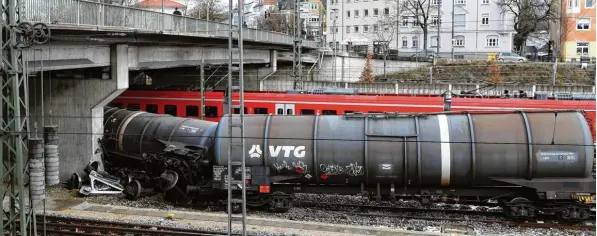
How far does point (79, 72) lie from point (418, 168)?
46.6ft

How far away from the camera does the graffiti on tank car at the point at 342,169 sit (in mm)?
16203

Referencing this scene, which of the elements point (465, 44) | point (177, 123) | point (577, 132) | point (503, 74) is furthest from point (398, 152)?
point (465, 44)

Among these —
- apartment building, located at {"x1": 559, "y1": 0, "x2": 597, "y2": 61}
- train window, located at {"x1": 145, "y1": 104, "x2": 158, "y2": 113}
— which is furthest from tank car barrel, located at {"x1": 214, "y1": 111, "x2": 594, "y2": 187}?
apartment building, located at {"x1": 559, "y1": 0, "x2": 597, "y2": 61}

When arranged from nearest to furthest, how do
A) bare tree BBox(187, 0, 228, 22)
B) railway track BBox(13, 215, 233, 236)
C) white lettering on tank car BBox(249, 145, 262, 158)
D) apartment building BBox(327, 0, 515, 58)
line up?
railway track BBox(13, 215, 233, 236) < white lettering on tank car BBox(249, 145, 262, 158) < apartment building BBox(327, 0, 515, 58) < bare tree BBox(187, 0, 228, 22)

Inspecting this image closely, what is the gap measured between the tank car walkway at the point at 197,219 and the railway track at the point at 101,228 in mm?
598

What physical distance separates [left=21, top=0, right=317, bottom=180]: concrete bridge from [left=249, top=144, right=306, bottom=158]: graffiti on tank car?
5070mm

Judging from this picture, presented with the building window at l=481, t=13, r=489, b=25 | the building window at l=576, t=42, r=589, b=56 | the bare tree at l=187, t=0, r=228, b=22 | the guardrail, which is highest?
the bare tree at l=187, t=0, r=228, b=22

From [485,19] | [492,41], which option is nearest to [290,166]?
[485,19]

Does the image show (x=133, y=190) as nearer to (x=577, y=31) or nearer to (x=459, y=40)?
(x=459, y=40)

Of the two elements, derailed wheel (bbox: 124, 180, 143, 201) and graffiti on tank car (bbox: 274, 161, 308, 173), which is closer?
graffiti on tank car (bbox: 274, 161, 308, 173)

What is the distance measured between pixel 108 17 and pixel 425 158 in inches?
437

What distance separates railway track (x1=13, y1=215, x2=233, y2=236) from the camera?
15.1 metres

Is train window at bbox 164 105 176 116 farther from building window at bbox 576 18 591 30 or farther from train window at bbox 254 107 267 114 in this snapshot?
building window at bbox 576 18 591 30

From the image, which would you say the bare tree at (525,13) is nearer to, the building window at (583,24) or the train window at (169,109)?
the building window at (583,24)
